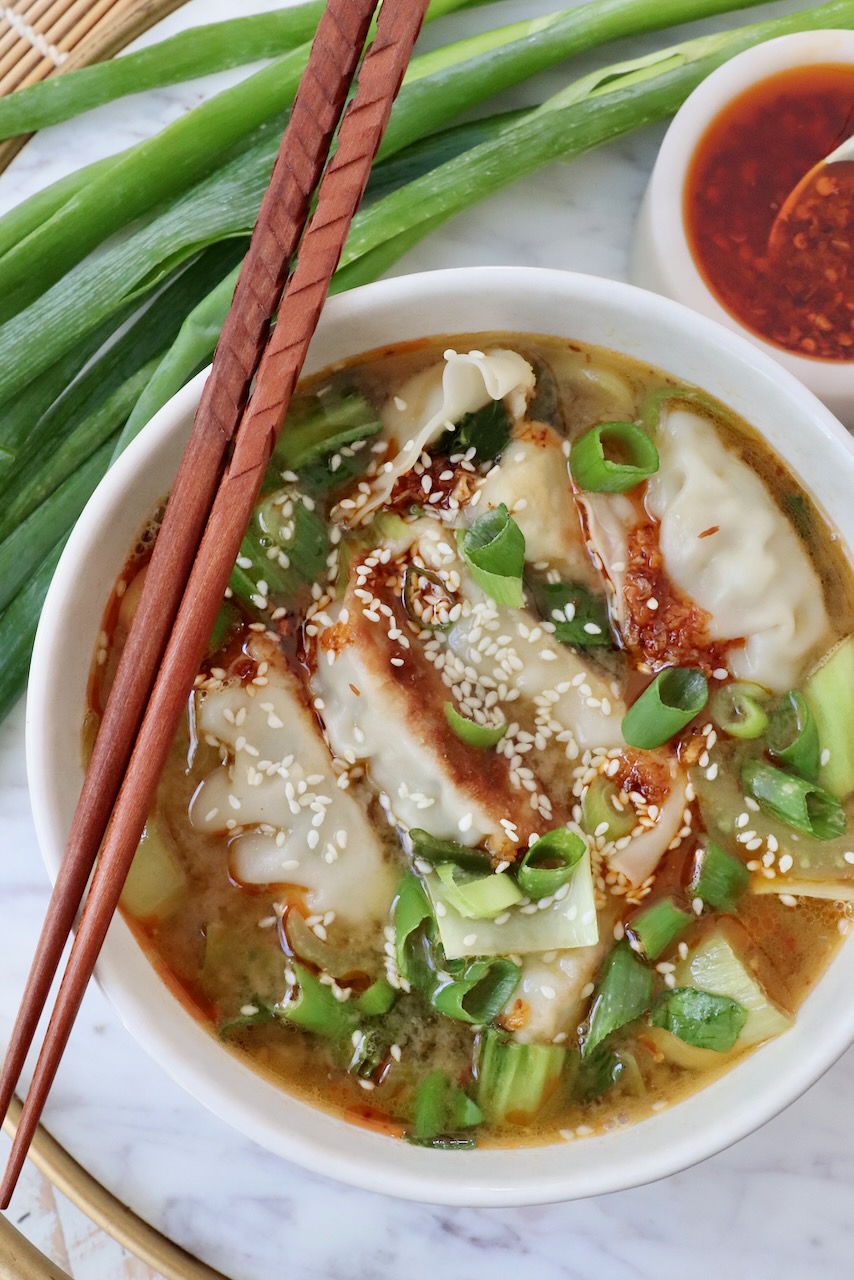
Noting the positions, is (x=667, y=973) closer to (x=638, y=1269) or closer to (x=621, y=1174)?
(x=621, y=1174)

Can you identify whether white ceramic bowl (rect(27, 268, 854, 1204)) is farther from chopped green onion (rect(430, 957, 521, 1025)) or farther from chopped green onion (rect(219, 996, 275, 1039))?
chopped green onion (rect(430, 957, 521, 1025))

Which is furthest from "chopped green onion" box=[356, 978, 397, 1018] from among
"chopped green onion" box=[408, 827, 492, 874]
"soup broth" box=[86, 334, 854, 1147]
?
"chopped green onion" box=[408, 827, 492, 874]

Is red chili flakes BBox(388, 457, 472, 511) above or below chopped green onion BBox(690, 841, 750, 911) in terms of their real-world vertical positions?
above

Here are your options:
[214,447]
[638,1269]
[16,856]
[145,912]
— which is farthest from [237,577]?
[638,1269]

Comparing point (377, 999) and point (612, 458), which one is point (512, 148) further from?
point (377, 999)

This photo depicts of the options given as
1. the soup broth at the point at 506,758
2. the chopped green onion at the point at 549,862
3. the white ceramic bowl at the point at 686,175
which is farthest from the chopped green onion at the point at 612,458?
the chopped green onion at the point at 549,862

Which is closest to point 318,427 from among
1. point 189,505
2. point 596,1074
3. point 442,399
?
point 442,399
